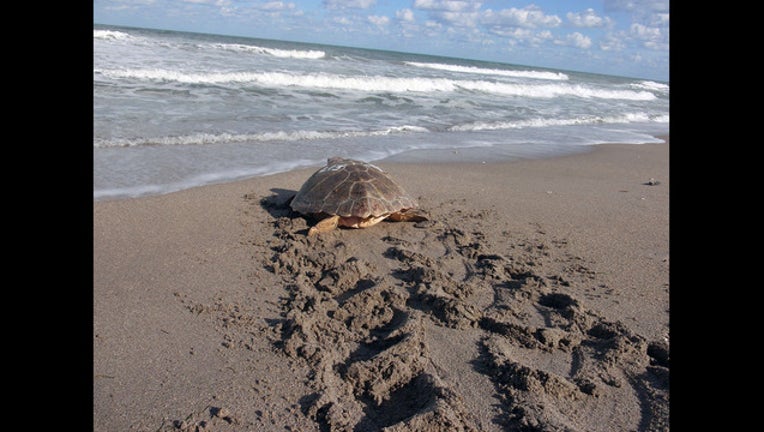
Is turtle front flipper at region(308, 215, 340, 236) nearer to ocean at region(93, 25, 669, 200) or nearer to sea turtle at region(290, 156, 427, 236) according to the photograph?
sea turtle at region(290, 156, 427, 236)

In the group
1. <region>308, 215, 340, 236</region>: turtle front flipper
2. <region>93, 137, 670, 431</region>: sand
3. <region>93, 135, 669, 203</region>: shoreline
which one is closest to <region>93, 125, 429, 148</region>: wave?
<region>93, 135, 669, 203</region>: shoreline

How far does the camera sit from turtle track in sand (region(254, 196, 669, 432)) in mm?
2338

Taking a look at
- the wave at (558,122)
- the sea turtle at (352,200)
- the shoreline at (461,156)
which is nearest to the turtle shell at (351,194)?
the sea turtle at (352,200)

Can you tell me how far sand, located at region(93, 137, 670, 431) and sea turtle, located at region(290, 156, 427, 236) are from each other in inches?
5.1

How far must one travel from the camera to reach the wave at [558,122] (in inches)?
476

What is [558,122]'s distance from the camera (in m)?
14.3

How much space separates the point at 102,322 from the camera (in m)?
2.96

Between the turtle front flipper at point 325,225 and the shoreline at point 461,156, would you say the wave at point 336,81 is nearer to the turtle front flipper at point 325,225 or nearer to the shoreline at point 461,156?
the shoreline at point 461,156

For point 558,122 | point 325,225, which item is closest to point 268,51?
point 558,122

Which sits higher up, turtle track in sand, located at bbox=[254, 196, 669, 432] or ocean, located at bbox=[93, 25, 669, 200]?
ocean, located at bbox=[93, 25, 669, 200]

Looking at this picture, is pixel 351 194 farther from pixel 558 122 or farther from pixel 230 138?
pixel 558 122
